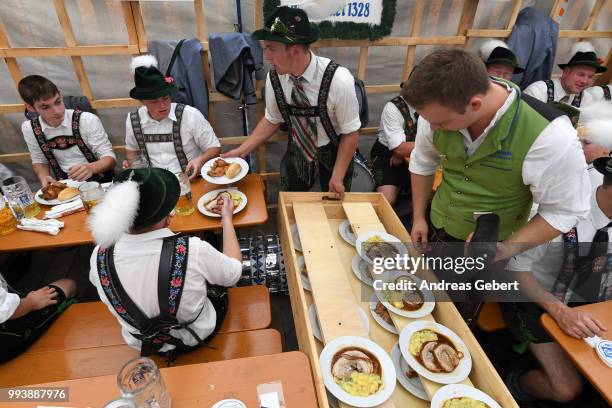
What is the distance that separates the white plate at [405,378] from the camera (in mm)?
1280

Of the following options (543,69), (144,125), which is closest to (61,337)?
(144,125)

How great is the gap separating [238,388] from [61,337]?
1.16m

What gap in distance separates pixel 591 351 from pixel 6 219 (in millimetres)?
2996

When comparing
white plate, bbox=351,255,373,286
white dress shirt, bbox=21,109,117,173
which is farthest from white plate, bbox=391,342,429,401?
white dress shirt, bbox=21,109,117,173

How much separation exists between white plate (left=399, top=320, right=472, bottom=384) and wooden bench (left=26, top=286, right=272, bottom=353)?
761mm

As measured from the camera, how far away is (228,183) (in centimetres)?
231

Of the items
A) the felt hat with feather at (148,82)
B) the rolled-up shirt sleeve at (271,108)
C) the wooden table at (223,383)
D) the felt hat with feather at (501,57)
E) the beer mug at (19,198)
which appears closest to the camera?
the wooden table at (223,383)

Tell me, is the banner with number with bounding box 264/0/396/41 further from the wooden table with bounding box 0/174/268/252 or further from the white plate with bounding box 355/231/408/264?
the white plate with bounding box 355/231/408/264

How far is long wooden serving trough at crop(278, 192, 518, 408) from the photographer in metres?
1.27

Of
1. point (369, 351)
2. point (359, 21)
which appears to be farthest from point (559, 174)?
point (359, 21)

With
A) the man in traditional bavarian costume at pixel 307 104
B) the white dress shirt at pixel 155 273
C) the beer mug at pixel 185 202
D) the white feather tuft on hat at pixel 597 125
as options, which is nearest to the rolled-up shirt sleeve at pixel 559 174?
the white feather tuft on hat at pixel 597 125

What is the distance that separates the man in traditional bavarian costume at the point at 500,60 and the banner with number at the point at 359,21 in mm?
872

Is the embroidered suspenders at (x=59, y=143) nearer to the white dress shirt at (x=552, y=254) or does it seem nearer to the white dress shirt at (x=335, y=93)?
the white dress shirt at (x=335, y=93)

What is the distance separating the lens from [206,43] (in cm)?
273
